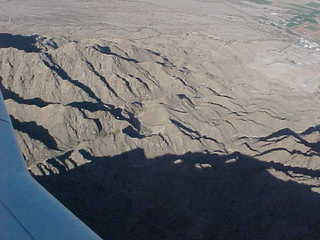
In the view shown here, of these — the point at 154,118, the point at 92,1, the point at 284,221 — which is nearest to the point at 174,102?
the point at 154,118

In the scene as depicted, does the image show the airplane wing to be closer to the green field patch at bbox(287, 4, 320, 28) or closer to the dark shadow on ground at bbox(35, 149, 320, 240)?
the dark shadow on ground at bbox(35, 149, 320, 240)

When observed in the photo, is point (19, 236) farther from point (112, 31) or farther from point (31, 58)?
point (112, 31)

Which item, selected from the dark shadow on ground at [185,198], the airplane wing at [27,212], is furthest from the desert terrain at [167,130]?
the airplane wing at [27,212]

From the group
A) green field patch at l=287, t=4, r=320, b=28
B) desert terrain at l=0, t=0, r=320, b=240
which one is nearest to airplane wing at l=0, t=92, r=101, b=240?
desert terrain at l=0, t=0, r=320, b=240

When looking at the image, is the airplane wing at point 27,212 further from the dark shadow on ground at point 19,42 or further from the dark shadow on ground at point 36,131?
the dark shadow on ground at point 19,42

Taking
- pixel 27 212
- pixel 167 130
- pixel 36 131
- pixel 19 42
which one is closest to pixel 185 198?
pixel 167 130

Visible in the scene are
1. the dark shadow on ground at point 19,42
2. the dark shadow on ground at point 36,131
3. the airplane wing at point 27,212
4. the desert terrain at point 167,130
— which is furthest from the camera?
the dark shadow on ground at point 19,42

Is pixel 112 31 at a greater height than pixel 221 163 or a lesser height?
greater
